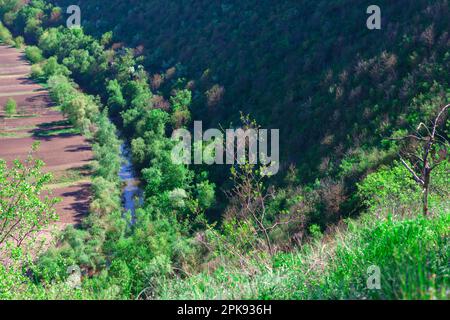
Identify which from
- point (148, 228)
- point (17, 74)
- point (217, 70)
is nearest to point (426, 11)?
point (217, 70)

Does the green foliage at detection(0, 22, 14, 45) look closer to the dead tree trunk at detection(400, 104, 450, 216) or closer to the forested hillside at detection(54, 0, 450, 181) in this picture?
the forested hillside at detection(54, 0, 450, 181)

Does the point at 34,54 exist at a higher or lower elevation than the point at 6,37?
lower

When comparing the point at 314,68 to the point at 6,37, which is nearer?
the point at 314,68

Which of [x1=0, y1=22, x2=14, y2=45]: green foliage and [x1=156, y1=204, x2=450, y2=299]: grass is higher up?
[x1=0, y1=22, x2=14, y2=45]: green foliage

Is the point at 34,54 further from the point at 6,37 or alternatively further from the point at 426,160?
the point at 426,160

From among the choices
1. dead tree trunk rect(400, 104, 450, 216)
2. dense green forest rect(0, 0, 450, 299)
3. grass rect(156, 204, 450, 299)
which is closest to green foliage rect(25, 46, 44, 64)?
dense green forest rect(0, 0, 450, 299)

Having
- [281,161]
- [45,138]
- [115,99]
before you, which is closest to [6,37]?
[115,99]
